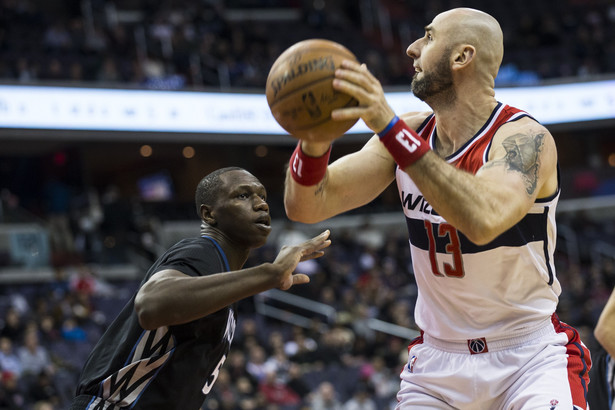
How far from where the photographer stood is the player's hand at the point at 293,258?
11.6 feet

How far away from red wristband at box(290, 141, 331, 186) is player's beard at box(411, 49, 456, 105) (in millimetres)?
538

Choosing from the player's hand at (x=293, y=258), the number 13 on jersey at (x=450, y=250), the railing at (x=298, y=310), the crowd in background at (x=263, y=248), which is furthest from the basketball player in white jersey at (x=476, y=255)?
the railing at (x=298, y=310)

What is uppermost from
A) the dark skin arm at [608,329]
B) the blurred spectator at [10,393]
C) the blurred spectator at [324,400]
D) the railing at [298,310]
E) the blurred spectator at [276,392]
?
the dark skin arm at [608,329]

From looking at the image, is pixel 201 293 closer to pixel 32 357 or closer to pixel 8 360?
pixel 8 360

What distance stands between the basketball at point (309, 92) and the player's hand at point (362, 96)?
0.20ft

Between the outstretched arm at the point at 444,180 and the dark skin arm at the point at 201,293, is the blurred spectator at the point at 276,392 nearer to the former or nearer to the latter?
the dark skin arm at the point at 201,293

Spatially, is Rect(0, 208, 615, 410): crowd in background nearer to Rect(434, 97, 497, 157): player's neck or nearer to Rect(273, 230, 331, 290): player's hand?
Rect(273, 230, 331, 290): player's hand

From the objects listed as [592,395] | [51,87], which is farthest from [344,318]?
[592,395]

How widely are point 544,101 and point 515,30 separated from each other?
4.85 m

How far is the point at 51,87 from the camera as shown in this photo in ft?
58.6

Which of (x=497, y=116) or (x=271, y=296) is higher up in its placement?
(x=497, y=116)

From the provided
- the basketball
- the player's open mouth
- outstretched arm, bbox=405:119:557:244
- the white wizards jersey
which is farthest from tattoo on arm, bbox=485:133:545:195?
the player's open mouth

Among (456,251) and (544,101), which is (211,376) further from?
(544,101)

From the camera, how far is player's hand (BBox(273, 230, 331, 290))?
3.53 meters
